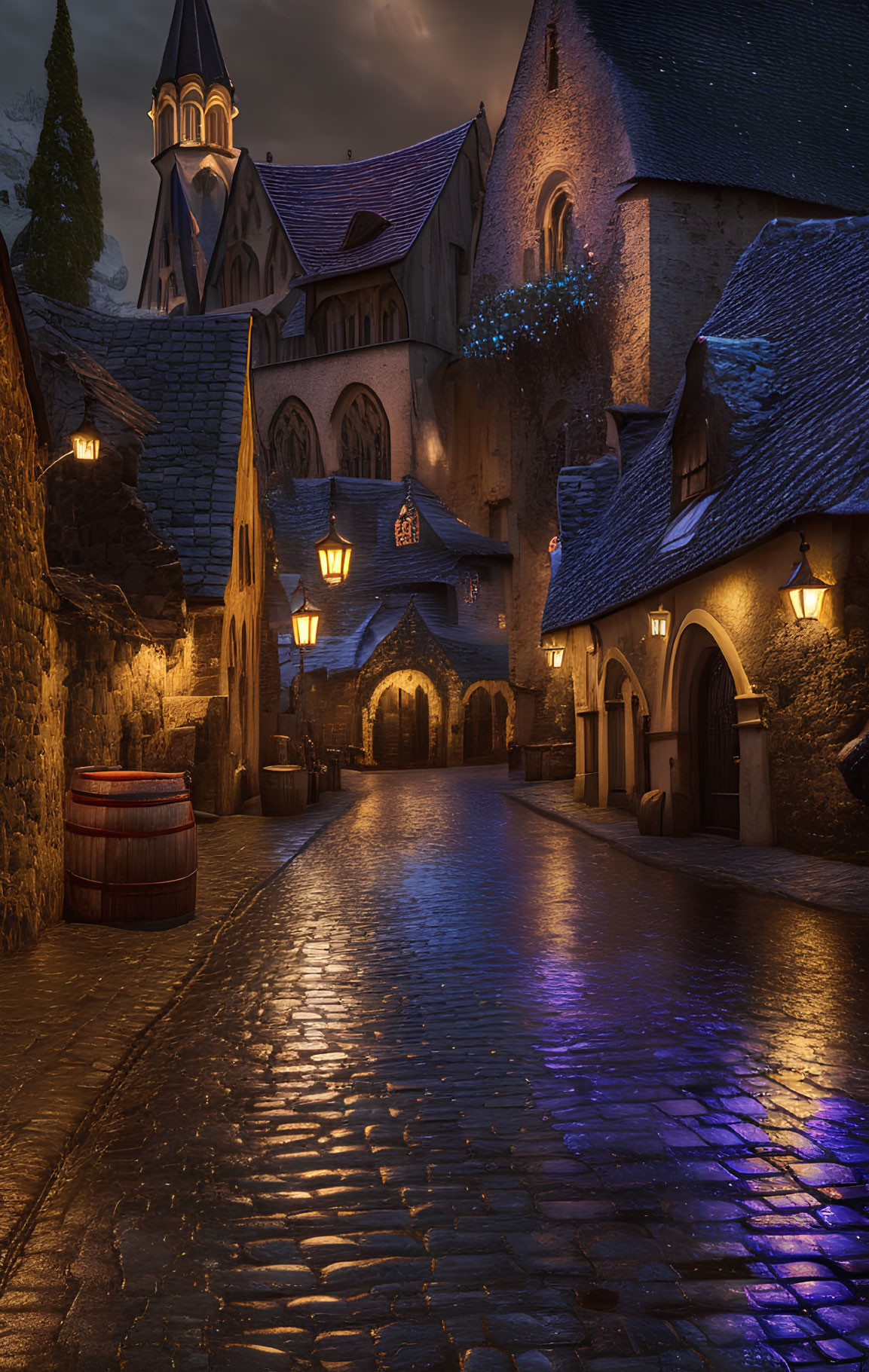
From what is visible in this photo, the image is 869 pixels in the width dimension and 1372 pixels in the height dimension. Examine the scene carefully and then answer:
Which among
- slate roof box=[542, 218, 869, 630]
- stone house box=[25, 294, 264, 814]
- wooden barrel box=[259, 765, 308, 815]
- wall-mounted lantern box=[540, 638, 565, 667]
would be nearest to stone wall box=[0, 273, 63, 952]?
stone house box=[25, 294, 264, 814]

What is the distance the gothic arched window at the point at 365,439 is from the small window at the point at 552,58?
46.6 feet

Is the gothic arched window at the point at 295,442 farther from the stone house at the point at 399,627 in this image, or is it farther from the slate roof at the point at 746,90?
the slate roof at the point at 746,90

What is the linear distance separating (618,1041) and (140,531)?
448 inches

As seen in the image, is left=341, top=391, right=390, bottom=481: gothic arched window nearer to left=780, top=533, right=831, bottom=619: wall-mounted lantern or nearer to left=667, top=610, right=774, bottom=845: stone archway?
left=667, top=610, right=774, bottom=845: stone archway

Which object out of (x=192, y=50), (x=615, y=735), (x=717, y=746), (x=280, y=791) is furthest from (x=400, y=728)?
(x=192, y=50)

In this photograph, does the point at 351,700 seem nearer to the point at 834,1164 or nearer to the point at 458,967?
the point at 458,967

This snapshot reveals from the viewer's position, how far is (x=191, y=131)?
256 ft

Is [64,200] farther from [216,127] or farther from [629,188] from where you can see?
[216,127]

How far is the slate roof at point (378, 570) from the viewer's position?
1602 inches

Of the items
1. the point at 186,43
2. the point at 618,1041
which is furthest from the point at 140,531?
the point at 186,43

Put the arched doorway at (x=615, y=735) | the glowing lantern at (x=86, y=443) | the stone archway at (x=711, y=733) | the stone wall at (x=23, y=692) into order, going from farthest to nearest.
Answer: the arched doorway at (x=615, y=735) < the stone archway at (x=711, y=733) < the glowing lantern at (x=86, y=443) < the stone wall at (x=23, y=692)

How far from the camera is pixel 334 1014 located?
6.36 metres

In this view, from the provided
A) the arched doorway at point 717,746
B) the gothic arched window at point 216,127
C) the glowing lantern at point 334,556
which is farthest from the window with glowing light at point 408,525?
the gothic arched window at point 216,127

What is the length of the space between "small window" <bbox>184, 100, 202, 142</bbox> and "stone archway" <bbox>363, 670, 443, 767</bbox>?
2153 inches
